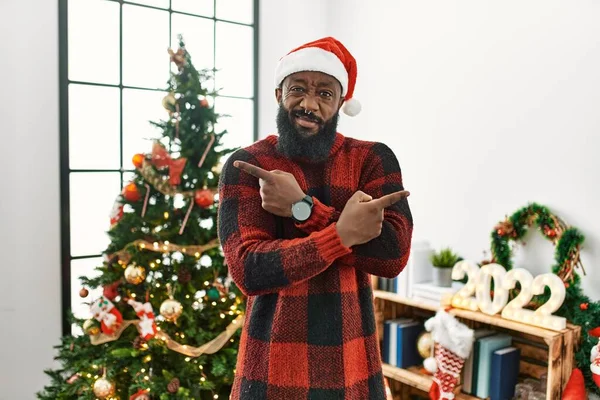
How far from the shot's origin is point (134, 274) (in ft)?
6.75

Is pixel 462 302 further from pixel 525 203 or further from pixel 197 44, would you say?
pixel 197 44

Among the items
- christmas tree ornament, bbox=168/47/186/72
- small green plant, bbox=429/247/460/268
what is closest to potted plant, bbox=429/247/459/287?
small green plant, bbox=429/247/460/268

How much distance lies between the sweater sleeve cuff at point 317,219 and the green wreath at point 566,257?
1.44 m

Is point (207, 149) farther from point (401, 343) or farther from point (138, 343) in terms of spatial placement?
point (401, 343)

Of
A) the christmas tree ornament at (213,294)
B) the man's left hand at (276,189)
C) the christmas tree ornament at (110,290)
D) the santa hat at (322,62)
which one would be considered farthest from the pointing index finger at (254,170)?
the christmas tree ornament at (110,290)

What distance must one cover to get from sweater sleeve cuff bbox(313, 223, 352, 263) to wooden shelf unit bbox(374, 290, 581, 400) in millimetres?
1305

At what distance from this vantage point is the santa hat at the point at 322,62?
1.09 metres

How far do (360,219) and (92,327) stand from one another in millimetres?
1567

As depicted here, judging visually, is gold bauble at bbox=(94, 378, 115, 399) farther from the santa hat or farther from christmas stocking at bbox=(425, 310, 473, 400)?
the santa hat

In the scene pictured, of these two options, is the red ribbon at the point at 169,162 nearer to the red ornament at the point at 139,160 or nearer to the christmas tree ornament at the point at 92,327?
the red ornament at the point at 139,160

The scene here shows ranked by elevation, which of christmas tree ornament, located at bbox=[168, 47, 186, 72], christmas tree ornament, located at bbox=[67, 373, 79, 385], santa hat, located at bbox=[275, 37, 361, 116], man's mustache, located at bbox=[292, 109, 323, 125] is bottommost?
christmas tree ornament, located at bbox=[67, 373, 79, 385]

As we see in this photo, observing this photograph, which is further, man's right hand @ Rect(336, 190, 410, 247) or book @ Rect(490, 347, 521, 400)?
book @ Rect(490, 347, 521, 400)

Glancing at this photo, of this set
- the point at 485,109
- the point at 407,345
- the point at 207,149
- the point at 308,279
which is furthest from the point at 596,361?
the point at 207,149

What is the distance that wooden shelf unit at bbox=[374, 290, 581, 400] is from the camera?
1888mm
